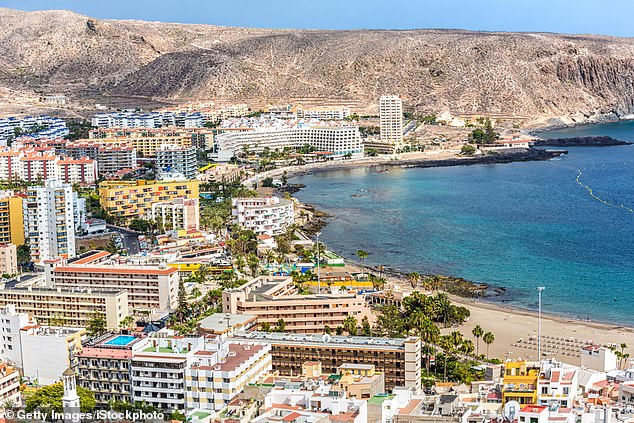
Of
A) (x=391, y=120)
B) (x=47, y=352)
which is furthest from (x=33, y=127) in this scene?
(x=47, y=352)

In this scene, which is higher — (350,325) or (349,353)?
(349,353)

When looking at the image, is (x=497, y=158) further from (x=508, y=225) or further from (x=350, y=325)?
(x=350, y=325)

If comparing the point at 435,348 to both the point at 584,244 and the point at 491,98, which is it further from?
the point at 491,98

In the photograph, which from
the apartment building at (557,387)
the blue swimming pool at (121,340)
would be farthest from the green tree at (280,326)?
the apartment building at (557,387)

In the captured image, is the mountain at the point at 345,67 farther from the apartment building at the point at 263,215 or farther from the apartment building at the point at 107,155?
the apartment building at the point at 263,215

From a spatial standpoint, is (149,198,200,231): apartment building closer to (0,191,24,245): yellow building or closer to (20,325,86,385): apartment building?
(0,191,24,245): yellow building

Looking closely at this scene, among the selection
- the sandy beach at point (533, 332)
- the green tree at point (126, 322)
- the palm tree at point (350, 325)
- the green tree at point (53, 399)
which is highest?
the green tree at point (53, 399)
